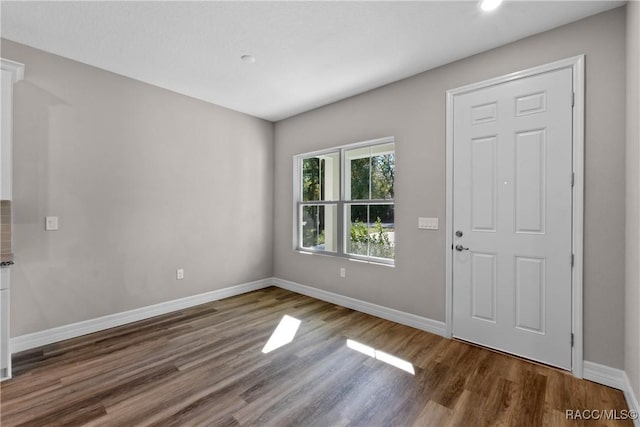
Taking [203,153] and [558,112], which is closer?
[558,112]

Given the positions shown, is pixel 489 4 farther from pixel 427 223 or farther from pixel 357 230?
pixel 357 230

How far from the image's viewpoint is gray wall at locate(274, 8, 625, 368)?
2105mm

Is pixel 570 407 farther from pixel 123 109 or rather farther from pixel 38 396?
pixel 123 109

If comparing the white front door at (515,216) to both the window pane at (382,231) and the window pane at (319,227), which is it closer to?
the window pane at (382,231)

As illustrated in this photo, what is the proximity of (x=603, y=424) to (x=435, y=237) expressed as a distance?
1.71 metres

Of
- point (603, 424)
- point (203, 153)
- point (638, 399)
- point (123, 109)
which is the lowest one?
point (603, 424)

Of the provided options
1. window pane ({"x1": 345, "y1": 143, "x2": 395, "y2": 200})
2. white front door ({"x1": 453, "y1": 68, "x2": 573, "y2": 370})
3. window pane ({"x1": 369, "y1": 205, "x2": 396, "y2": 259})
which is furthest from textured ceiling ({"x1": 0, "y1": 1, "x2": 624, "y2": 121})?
window pane ({"x1": 369, "y1": 205, "x2": 396, "y2": 259})

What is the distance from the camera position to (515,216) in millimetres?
2508

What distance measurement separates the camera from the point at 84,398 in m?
1.96

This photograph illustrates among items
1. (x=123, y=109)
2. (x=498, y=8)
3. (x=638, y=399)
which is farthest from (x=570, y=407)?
(x=123, y=109)

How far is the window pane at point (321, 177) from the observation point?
13.6 ft

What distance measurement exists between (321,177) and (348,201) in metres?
0.70

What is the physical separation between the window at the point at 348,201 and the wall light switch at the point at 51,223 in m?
2.86

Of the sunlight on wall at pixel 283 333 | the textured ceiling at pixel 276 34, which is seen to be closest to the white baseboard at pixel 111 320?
the sunlight on wall at pixel 283 333
